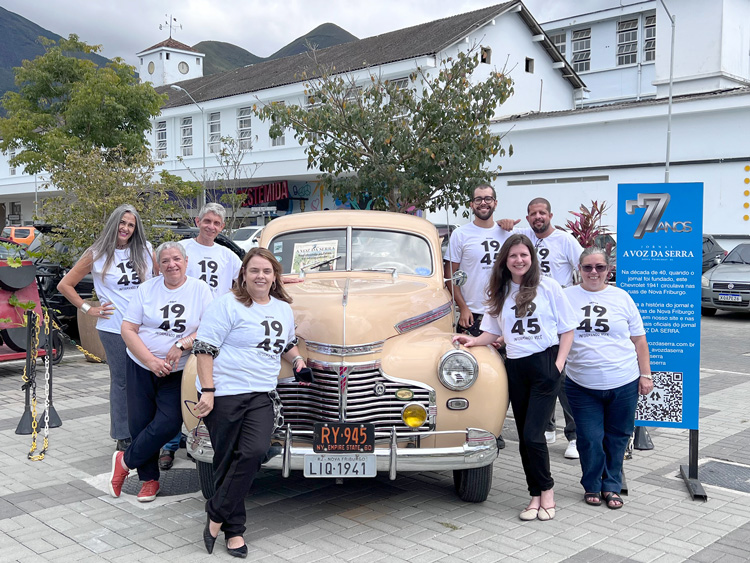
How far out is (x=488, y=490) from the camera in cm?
527

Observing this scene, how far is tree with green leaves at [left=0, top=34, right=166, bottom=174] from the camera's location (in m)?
24.6

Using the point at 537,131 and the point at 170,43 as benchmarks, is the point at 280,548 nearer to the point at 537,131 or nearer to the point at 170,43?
the point at 537,131

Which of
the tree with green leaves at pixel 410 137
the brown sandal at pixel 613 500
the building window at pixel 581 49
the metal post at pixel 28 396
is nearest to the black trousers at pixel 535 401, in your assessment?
the brown sandal at pixel 613 500

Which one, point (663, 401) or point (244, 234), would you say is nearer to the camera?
point (663, 401)

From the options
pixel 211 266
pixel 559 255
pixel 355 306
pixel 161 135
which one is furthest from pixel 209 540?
pixel 161 135

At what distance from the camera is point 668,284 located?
19.9 feet

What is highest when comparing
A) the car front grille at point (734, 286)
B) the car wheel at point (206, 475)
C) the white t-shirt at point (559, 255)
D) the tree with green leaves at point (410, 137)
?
the tree with green leaves at point (410, 137)

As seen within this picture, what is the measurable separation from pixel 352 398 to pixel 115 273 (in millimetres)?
2531

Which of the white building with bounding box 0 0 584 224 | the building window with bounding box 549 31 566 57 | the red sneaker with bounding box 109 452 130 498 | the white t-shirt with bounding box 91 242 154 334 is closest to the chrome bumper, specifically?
the red sneaker with bounding box 109 452 130 498

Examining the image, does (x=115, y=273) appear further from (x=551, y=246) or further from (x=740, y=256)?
(x=740, y=256)

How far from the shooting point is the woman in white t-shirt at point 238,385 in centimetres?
437

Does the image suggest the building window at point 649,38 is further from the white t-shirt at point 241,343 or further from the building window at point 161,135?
the white t-shirt at point 241,343

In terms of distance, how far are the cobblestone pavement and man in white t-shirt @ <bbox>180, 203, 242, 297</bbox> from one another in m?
1.59

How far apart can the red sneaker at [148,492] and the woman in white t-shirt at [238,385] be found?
110 centimetres
